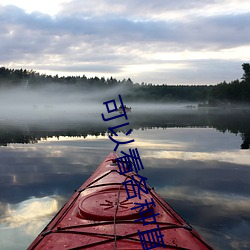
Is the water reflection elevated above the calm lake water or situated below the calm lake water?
above

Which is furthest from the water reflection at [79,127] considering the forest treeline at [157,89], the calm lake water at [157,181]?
the forest treeline at [157,89]

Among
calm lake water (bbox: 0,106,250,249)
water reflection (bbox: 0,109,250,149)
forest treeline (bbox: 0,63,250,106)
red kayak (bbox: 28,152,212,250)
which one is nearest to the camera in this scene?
red kayak (bbox: 28,152,212,250)

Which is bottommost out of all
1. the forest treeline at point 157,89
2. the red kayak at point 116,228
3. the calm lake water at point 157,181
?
the calm lake water at point 157,181

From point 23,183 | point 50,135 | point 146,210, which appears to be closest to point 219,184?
point 146,210

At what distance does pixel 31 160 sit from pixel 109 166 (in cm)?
740

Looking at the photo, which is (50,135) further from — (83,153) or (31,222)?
(31,222)

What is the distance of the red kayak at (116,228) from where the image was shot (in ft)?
15.6

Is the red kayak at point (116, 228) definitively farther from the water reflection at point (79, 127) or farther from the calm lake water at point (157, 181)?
the water reflection at point (79, 127)

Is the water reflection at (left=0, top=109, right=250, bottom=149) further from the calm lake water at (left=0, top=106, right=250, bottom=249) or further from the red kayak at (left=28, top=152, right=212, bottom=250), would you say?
the red kayak at (left=28, top=152, right=212, bottom=250)

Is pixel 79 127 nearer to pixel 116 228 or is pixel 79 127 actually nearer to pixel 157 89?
pixel 116 228

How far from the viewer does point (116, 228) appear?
520 centimetres

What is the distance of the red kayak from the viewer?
15.6ft

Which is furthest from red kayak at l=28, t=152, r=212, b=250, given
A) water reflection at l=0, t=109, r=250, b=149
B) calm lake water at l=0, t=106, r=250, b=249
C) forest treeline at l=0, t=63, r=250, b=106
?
forest treeline at l=0, t=63, r=250, b=106

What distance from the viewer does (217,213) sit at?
28.6 ft
